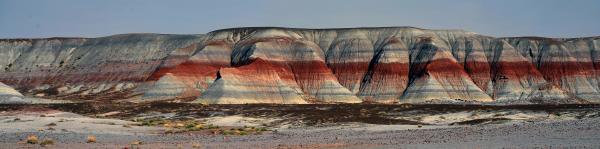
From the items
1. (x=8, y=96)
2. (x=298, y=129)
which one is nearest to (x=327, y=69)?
(x=8, y=96)

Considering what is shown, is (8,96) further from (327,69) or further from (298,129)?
(298,129)

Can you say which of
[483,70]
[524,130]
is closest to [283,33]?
[483,70]

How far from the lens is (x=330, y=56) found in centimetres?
14125

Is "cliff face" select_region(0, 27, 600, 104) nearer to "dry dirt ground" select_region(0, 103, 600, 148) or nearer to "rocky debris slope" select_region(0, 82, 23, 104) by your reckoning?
"rocky debris slope" select_region(0, 82, 23, 104)

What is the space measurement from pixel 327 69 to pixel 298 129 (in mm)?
78543

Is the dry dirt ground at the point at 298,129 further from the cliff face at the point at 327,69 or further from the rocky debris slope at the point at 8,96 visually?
the cliff face at the point at 327,69

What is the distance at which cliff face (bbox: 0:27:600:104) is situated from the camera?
403ft

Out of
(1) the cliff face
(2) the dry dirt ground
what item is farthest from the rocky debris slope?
(1) the cliff face

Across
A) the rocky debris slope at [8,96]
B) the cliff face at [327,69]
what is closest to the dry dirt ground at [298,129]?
the rocky debris slope at [8,96]

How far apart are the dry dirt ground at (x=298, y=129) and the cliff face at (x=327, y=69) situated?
3090 cm

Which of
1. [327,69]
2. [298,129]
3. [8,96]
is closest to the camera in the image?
[298,129]

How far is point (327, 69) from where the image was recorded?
13388 cm

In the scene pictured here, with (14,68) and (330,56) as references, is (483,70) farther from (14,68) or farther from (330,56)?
(14,68)

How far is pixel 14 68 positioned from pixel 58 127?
11759cm
